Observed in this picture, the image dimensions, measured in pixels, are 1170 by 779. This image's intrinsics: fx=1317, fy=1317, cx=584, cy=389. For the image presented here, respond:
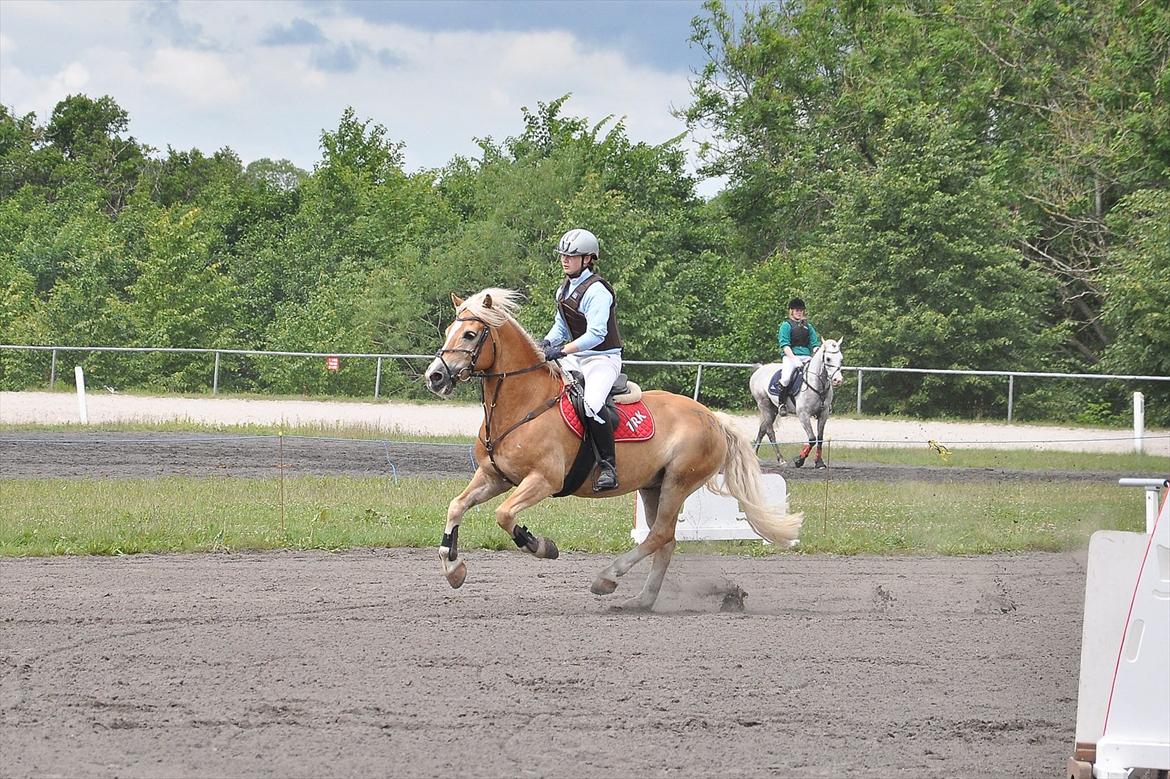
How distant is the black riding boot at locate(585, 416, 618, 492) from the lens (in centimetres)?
1030

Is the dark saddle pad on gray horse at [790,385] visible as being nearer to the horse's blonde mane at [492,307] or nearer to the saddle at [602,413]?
the saddle at [602,413]

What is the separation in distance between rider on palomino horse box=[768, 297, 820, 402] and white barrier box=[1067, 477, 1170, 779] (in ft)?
60.9

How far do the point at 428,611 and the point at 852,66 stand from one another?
37799mm

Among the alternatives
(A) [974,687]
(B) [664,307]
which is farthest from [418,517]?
(B) [664,307]

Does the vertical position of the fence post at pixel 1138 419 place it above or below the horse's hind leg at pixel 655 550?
above

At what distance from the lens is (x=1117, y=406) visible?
3247cm

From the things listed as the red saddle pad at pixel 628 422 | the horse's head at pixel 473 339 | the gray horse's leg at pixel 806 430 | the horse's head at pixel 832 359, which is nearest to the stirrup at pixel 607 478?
the red saddle pad at pixel 628 422

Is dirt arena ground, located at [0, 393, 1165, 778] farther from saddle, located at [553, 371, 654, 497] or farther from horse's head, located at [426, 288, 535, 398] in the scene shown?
horse's head, located at [426, 288, 535, 398]

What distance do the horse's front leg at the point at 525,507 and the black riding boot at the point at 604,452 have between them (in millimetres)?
407

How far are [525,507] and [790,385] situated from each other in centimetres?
1493

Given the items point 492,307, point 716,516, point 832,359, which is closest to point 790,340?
point 832,359

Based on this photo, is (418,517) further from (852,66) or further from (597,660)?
(852,66)

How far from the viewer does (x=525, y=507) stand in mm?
9781

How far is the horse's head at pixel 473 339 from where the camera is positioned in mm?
9430
